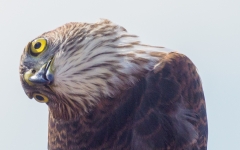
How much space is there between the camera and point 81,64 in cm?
274

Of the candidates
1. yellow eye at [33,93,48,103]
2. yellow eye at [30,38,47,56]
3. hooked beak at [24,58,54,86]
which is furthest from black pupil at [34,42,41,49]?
yellow eye at [33,93,48,103]

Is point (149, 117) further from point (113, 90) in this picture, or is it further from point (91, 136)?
point (91, 136)

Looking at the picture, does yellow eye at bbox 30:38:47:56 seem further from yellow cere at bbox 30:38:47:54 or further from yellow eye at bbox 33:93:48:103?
yellow eye at bbox 33:93:48:103

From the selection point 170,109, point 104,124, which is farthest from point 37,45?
point 170,109

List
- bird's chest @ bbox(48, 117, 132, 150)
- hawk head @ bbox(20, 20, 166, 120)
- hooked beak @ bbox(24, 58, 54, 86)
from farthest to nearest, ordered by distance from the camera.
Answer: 1. bird's chest @ bbox(48, 117, 132, 150)
2. hawk head @ bbox(20, 20, 166, 120)
3. hooked beak @ bbox(24, 58, 54, 86)

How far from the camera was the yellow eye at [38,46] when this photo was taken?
105 inches

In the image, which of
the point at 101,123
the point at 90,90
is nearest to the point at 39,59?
the point at 90,90

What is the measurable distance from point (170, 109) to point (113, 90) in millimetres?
463

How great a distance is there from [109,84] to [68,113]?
45 centimetres

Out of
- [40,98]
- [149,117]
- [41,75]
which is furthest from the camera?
[40,98]

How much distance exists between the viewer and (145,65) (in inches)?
112

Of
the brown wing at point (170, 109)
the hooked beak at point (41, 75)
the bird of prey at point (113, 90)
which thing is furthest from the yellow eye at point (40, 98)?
the brown wing at point (170, 109)

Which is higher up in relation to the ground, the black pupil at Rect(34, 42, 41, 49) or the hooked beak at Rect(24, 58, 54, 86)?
the black pupil at Rect(34, 42, 41, 49)

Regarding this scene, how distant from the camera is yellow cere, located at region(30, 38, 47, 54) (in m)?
2.67
